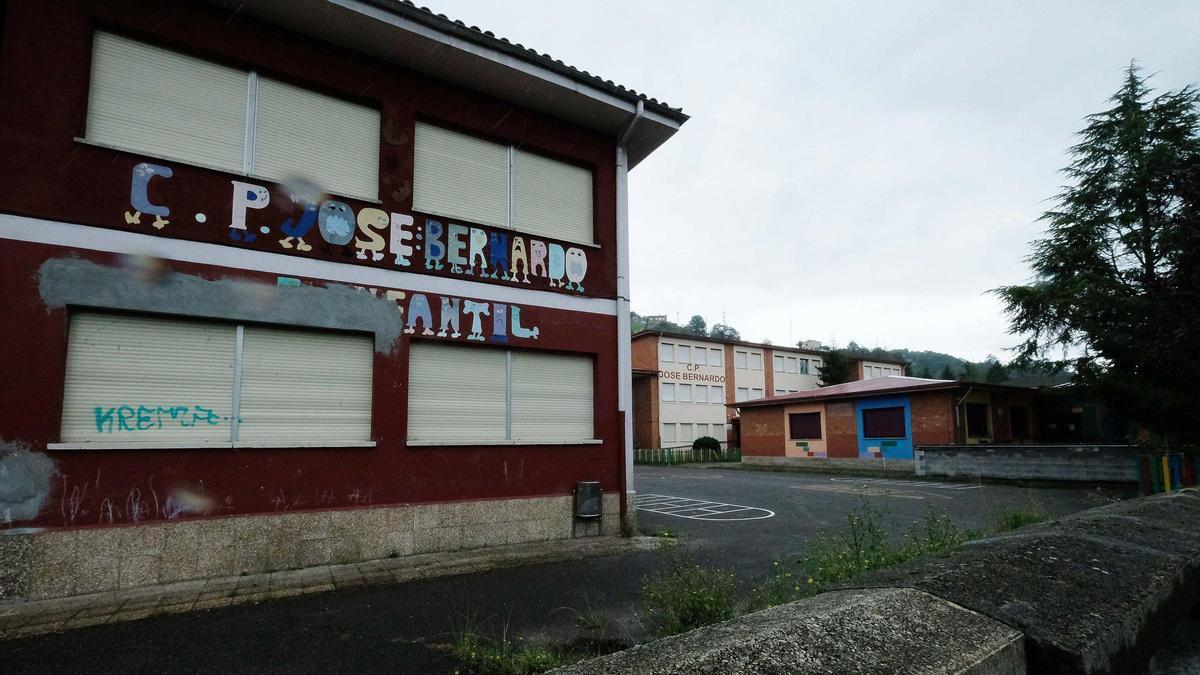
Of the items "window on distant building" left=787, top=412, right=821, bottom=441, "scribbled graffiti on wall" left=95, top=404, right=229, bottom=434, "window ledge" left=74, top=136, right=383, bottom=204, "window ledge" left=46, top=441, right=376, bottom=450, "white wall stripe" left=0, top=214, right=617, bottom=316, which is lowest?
→ "window on distant building" left=787, top=412, right=821, bottom=441

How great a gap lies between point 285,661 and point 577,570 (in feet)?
11.3

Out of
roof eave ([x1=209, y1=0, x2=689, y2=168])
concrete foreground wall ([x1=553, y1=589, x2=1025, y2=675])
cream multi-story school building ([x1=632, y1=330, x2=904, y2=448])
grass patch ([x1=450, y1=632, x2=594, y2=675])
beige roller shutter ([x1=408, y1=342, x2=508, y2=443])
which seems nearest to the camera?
concrete foreground wall ([x1=553, y1=589, x2=1025, y2=675])

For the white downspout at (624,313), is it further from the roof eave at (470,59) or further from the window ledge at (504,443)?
the window ledge at (504,443)

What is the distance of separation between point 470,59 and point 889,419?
2442 centimetres

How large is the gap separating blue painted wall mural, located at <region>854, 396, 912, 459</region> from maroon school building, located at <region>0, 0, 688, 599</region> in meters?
20.5

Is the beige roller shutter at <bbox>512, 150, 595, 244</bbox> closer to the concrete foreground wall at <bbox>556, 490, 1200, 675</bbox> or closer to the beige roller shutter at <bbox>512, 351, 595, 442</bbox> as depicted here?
the beige roller shutter at <bbox>512, 351, 595, 442</bbox>

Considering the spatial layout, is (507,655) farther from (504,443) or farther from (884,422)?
(884,422)

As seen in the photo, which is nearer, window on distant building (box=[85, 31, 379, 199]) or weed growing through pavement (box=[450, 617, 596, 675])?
weed growing through pavement (box=[450, 617, 596, 675])

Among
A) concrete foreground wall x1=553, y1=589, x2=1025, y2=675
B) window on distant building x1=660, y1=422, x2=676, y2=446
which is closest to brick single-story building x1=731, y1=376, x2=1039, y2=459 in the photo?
window on distant building x1=660, y1=422, x2=676, y2=446

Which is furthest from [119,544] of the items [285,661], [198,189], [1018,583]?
[1018,583]

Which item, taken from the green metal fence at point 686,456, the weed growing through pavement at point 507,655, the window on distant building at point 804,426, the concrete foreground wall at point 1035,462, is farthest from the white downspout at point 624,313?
the green metal fence at point 686,456

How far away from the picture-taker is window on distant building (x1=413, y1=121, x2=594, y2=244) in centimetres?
884

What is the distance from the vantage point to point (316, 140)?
8.05 meters

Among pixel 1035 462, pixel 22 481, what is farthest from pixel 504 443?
pixel 1035 462
